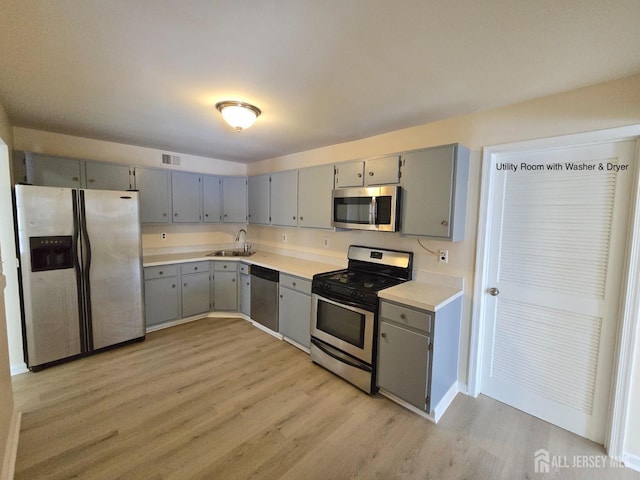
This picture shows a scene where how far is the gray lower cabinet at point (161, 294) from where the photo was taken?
346 centimetres

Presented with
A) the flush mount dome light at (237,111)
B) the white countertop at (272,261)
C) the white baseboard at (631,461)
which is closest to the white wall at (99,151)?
the white countertop at (272,261)

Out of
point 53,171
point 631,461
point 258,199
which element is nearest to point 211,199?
point 258,199

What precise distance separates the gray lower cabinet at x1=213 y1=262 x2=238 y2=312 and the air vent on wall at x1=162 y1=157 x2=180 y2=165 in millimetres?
1633

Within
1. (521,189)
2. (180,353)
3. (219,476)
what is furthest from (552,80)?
(180,353)

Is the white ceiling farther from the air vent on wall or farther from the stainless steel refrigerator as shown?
the air vent on wall

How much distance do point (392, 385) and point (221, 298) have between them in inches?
109

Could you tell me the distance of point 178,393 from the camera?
237 centimetres

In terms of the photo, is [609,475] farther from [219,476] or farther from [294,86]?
[294,86]

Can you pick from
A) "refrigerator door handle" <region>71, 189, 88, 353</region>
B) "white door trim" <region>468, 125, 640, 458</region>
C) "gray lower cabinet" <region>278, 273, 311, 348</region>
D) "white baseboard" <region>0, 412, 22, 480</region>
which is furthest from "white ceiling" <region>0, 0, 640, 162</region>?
"white baseboard" <region>0, 412, 22, 480</region>

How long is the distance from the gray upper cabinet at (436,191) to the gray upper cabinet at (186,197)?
3067mm

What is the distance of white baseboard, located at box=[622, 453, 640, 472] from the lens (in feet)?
5.65

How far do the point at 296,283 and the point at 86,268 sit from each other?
222cm

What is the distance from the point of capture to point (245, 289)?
3932 millimetres

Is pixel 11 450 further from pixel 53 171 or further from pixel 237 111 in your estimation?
pixel 237 111
